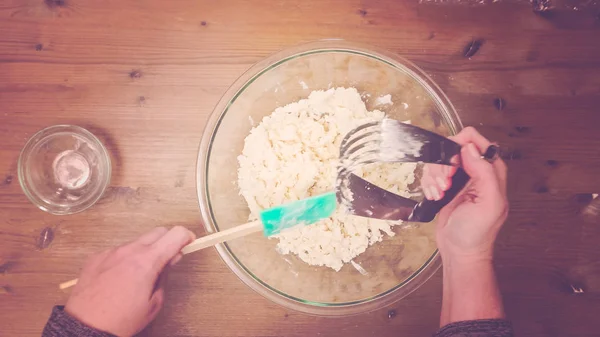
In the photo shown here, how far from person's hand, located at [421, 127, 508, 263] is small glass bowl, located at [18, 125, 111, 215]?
3.21 ft

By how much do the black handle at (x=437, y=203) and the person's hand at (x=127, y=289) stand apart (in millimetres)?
627

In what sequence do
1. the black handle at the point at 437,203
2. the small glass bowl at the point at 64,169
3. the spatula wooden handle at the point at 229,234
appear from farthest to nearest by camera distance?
the small glass bowl at the point at 64,169
the black handle at the point at 437,203
the spatula wooden handle at the point at 229,234

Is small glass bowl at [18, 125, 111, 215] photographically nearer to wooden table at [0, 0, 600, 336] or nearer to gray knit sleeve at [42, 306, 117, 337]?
wooden table at [0, 0, 600, 336]

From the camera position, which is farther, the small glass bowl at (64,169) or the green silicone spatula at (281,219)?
the small glass bowl at (64,169)

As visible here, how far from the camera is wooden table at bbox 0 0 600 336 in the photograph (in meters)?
1.46

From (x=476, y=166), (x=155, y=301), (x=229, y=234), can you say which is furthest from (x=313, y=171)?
(x=155, y=301)

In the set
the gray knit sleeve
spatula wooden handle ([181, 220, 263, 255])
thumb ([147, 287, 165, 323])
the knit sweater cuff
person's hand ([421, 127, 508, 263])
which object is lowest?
the gray knit sleeve

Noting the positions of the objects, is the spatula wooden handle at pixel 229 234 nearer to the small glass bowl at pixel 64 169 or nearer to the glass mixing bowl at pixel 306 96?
the glass mixing bowl at pixel 306 96

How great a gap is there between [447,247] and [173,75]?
3.16ft

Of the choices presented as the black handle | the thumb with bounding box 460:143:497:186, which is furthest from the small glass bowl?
the thumb with bounding box 460:143:497:186

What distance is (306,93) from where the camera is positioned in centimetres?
146

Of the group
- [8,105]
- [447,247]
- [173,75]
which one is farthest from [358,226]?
[8,105]

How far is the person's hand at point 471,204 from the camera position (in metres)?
1.27

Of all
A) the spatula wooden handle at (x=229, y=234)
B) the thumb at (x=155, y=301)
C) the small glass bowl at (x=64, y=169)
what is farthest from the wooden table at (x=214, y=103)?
the spatula wooden handle at (x=229, y=234)
